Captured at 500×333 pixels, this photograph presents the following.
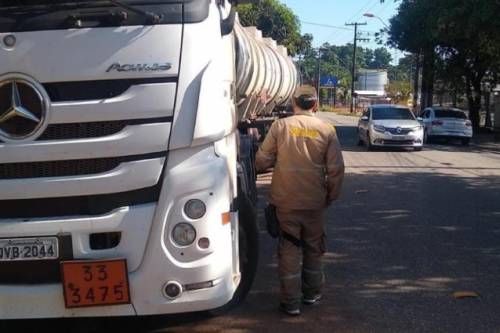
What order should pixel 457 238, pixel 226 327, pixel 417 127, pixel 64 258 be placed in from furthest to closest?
pixel 417 127
pixel 457 238
pixel 226 327
pixel 64 258

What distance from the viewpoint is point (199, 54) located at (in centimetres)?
390

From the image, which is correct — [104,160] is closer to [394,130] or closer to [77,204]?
[77,204]

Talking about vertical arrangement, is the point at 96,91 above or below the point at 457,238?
above

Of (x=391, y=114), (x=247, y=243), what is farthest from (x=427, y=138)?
(x=247, y=243)

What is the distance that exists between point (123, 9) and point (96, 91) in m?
0.50

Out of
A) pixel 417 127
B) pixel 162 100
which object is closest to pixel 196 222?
pixel 162 100

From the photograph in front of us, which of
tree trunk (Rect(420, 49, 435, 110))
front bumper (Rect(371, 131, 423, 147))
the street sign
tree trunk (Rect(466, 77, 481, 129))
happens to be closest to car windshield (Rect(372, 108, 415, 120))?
front bumper (Rect(371, 131, 423, 147))

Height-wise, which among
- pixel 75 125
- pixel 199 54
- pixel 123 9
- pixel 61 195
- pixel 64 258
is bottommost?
pixel 64 258

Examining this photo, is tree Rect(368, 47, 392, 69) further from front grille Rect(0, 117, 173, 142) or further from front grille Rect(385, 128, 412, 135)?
front grille Rect(0, 117, 173, 142)

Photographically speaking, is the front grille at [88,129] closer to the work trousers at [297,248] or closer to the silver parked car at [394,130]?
the work trousers at [297,248]

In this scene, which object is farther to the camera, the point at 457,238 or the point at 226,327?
the point at 457,238

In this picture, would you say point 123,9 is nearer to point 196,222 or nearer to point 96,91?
point 96,91

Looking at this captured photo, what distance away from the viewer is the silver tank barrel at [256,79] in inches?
283

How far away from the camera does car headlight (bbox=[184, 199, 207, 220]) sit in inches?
152
